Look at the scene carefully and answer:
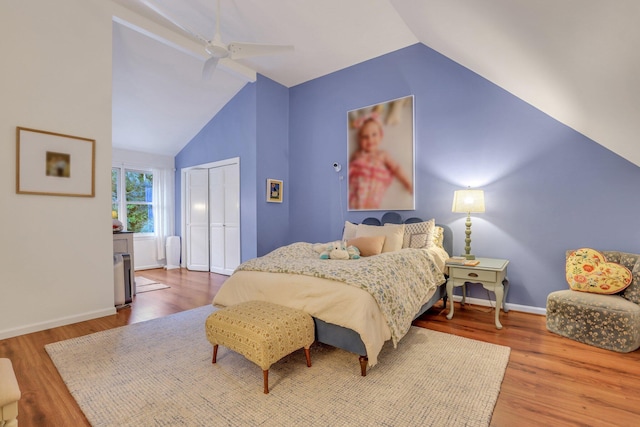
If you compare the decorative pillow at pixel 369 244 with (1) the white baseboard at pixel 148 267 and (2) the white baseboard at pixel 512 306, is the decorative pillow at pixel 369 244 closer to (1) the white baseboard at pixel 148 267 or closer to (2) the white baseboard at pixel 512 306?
(2) the white baseboard at pixel 512 306

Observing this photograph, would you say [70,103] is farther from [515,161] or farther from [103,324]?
[515,161]

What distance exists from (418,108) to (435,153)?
657mm

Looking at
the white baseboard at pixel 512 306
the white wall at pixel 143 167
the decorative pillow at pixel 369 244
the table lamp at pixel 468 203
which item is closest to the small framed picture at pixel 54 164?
the decorative pillow at pixel 369 244

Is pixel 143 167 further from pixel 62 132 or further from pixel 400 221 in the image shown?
pixel 400 221

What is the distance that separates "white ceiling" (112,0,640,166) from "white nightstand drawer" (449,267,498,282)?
1.54 metres

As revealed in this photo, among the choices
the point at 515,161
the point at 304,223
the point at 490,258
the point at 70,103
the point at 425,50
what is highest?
the point at 425,50

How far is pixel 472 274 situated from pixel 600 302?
957mm

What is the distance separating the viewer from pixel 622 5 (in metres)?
1.26

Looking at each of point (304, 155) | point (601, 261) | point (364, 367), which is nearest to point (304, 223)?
point (304, 155)

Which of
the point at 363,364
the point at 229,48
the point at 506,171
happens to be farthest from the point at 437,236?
the point at 229,48

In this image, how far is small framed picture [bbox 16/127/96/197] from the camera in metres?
2.81

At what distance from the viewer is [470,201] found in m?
3.29

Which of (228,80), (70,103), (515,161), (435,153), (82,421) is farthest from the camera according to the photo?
(228,80)

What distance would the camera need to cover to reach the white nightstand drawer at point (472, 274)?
2900 mm
